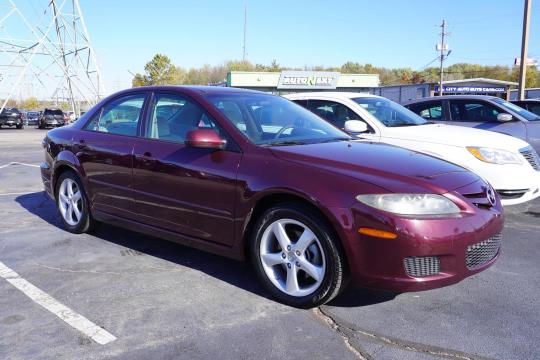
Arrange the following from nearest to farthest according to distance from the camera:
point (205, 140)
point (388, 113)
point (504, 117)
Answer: point (205, 140), point (388, 113), point (504, 117)

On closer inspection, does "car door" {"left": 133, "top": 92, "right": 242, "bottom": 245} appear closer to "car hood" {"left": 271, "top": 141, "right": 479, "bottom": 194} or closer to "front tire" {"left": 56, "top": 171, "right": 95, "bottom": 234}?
"car hood" {"left": 271, "top": 141, "right": 479, "bottom": 194}

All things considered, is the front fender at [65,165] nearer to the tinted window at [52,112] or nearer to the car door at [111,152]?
the car door at [111,152]

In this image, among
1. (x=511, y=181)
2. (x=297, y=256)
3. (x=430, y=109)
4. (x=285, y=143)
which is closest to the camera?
(x=297, y=256)

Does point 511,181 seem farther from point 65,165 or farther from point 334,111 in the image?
point 65,165

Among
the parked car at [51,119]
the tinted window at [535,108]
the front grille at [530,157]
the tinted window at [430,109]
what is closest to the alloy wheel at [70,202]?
the front grille at [530,157]

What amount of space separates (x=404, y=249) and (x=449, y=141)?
3.42m

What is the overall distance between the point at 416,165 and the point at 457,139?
2.76 m

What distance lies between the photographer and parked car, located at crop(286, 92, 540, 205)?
18.3ft

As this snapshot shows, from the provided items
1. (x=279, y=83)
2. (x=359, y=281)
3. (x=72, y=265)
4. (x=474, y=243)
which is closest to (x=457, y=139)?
(x=474, y=243)

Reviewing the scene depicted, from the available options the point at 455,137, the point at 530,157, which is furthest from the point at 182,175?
the point at 530,157

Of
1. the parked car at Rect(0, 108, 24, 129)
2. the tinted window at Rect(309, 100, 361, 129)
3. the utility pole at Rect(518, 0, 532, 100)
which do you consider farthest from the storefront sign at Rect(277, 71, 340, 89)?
the tinted window at Rect(309, 100, 361, 129)

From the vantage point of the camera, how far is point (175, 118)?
13.8 feet

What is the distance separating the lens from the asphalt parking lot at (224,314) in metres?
2.81

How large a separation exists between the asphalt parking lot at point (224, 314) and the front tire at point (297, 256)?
0.14 metres
